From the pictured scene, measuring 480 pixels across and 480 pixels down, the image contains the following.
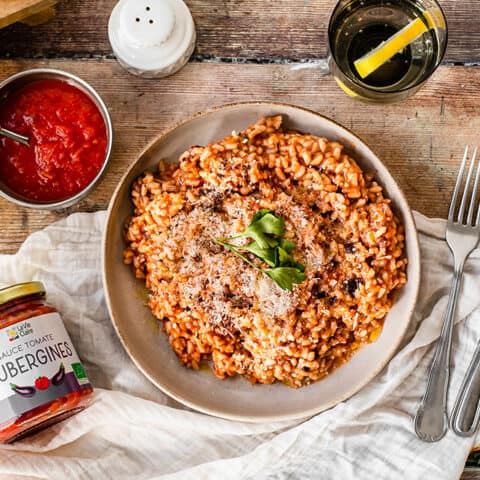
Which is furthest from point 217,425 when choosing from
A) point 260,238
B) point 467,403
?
point 467,403

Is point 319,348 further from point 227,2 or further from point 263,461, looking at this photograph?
point 227,2

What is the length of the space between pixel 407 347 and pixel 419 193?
57 centimetres

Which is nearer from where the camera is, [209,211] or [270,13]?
[209,211]

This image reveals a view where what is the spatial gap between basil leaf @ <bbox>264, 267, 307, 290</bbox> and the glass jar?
2.25ft

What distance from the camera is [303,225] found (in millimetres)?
2391

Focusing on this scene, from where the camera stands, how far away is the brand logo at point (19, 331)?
2.29m

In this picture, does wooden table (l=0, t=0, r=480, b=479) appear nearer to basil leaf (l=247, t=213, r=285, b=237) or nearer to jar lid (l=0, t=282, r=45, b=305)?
jar lid (l=0, t=282, r=45, b=305)

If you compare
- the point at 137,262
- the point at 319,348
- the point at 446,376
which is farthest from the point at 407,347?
the point at 137,262

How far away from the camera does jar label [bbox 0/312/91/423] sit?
2.27 meters

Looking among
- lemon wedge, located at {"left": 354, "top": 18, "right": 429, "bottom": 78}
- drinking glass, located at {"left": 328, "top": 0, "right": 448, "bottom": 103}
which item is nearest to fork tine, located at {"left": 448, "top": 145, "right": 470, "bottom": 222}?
drinking glass, located at {"left": 328, "top": 0, "right": 448, "bottom": 103}

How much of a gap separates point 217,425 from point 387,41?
145 cm

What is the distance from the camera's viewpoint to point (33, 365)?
7.56 ft

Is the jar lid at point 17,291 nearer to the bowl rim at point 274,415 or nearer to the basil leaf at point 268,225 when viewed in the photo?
the bowl rim at point 274,415

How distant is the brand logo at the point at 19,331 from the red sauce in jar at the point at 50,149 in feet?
1.56
